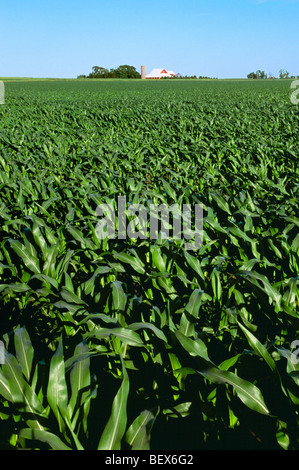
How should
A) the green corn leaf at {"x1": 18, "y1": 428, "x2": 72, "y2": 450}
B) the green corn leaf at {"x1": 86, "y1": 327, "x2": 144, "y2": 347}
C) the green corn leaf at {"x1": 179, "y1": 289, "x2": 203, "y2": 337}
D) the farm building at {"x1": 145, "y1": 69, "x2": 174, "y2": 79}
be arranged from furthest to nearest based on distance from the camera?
the farm building at {"x1": 145, "y1": 69, "x2": 174, "y2": 79}
the green corn leaf at {"x1": 179, "y1": 289, "x2": 203, "y2": 337}
the green corn leaf at {"x1": 86, "y1": 327, "x2": 144, "y2": 347}
the green corn leaf at {"x1": 18, "y1": 428, "x2": 72, "y2": 450}

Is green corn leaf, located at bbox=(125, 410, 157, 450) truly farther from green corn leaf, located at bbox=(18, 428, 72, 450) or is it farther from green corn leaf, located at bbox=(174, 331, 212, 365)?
green corn leaf, located at bbox=(174, 331, 212, 365)

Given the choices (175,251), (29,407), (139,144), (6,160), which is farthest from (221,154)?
(29,407)

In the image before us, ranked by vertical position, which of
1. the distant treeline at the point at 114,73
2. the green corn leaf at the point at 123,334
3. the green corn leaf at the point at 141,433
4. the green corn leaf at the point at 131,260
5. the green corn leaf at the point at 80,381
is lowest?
the green corn leaf at the point at 141,433

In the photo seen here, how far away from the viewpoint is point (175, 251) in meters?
2.79

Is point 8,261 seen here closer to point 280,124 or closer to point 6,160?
point 6,160

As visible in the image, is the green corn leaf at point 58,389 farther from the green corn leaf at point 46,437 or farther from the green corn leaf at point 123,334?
the green corn leaf at point 123,334

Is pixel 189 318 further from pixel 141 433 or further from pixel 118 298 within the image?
pixel 141 433

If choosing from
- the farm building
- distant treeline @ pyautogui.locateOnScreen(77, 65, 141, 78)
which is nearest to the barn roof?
the farm building

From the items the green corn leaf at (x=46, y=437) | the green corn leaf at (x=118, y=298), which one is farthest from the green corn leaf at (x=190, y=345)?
the green corn leaf at (x=46, y=437)

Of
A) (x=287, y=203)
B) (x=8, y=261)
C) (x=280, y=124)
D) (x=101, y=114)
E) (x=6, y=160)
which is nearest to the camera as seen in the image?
(x=8, y=261)

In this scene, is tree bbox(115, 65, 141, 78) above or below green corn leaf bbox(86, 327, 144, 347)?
above

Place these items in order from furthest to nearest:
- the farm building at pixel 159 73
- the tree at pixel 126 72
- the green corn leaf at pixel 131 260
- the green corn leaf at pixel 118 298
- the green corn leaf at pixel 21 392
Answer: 1. the farm building at pixel 159 73
2. the tree at pixel 126 72
3. the green corn leaf at pixel 131 260
4. the green corn leaf at pixel 118 298
5. the green corn leaf at pixel 21 392

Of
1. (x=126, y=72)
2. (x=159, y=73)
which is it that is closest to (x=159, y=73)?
(x=159, y=73)
